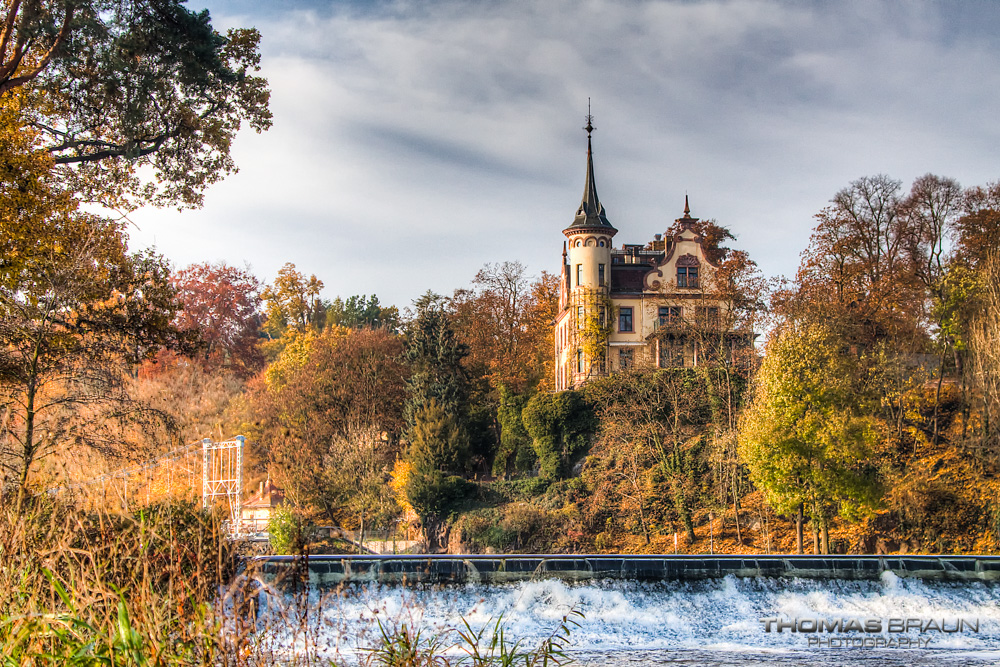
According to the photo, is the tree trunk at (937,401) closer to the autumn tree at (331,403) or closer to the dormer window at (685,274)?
the dormer window at (685,274)

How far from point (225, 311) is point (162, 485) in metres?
40.7

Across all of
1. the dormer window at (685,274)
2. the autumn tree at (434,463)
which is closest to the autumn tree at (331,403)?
the autumn tree at (434,463)

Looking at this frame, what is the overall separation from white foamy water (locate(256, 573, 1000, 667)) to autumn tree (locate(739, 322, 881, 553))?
23.7 feet

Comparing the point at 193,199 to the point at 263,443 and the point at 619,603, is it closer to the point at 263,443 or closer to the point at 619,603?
the point at 619,603

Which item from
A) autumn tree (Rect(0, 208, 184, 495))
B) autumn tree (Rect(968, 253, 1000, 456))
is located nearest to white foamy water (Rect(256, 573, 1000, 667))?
autumn tree (Rect(0, 208, 184, 495))

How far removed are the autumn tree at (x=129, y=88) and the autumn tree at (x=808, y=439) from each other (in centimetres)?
1486

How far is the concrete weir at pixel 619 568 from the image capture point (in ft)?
47.2

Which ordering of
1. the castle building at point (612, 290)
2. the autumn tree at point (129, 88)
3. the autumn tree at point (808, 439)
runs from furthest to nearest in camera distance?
the castle building at point (612, 290) → the autumn tree at point (808, 439) → the autumn tree at point (129, 88)

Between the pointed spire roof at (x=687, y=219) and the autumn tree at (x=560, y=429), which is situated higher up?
the pointed spire roof at (x=687, y=219)

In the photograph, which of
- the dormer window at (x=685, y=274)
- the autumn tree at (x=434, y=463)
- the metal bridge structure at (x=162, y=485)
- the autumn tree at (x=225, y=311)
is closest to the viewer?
the metal bridge structure at (x=162, y=485)

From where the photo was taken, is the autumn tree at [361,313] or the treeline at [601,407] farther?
the autumn tree at [361,313]

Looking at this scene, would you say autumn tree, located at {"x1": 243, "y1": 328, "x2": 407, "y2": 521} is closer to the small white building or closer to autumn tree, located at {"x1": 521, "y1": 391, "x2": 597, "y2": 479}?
the small white building

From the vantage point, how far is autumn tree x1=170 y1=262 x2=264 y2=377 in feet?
182

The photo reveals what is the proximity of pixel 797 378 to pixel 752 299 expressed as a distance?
47.9ft
